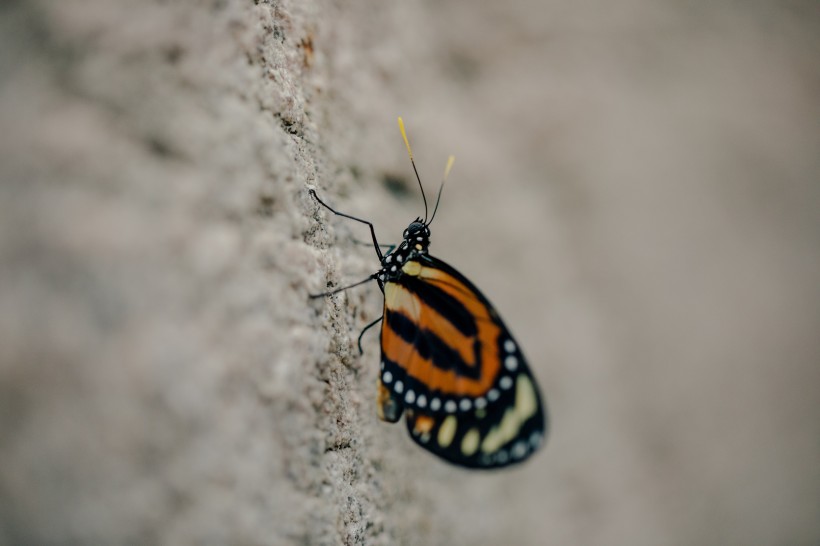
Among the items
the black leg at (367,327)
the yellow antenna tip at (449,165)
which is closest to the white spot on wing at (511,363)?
the black leg at (367,327)

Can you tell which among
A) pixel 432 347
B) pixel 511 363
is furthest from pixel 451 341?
pixel 511 363

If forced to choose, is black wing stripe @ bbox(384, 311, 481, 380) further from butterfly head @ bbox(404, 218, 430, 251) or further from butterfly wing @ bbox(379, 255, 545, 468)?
butterfly head @ bbox(404, 218, 430, 251)

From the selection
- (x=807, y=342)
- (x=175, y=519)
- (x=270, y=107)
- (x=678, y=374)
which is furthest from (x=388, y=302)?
(x=807, y=342)

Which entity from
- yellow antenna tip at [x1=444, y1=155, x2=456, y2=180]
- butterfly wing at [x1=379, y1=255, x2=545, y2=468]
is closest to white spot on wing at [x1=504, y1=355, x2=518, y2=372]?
butterfly wing at [x1=379, y1=255, x2=545, y2=468]

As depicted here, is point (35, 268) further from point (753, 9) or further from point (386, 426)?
point (753, 9)

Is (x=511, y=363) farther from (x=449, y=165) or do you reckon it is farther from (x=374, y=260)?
(x=449, y=165)

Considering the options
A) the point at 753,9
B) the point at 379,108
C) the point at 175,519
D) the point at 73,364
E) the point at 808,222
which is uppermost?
the point at 753,9

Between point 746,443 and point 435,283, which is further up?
point 746,443
